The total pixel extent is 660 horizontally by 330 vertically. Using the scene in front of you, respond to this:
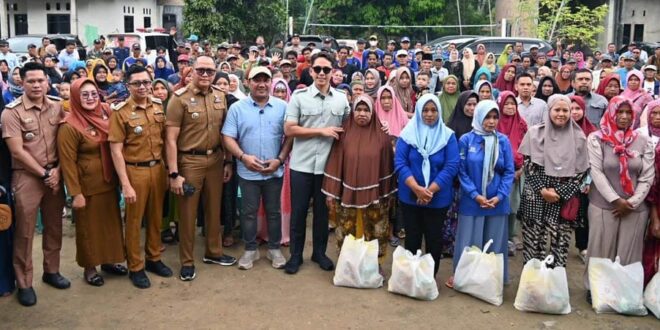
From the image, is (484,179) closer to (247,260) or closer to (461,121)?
(461,121)

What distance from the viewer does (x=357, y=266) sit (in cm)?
470

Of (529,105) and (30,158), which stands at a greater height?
(529,105)

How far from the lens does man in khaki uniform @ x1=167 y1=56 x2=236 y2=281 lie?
15.7ft

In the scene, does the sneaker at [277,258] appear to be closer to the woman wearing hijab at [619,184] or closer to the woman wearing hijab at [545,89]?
the woman wearing hijab at [619,184]

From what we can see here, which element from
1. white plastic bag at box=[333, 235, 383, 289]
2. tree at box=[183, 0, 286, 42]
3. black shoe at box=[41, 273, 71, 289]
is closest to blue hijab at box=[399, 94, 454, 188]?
white plastic bag at box=[333, 235, 383, 289]

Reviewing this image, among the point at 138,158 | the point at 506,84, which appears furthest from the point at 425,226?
the point at 506,84

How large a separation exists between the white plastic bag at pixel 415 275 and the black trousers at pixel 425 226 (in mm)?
253

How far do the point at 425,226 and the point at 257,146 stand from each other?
1507 millimetres

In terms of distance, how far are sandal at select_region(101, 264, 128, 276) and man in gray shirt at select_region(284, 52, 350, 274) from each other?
4.41 ft

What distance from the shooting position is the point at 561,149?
4.70 meters

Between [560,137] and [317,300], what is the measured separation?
2260 mm

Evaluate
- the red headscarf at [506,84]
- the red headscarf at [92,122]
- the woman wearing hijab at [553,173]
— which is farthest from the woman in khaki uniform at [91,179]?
the red headscarf at [506,84]

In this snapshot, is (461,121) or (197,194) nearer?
(197,194)

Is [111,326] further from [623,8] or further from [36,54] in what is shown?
[623,8]
